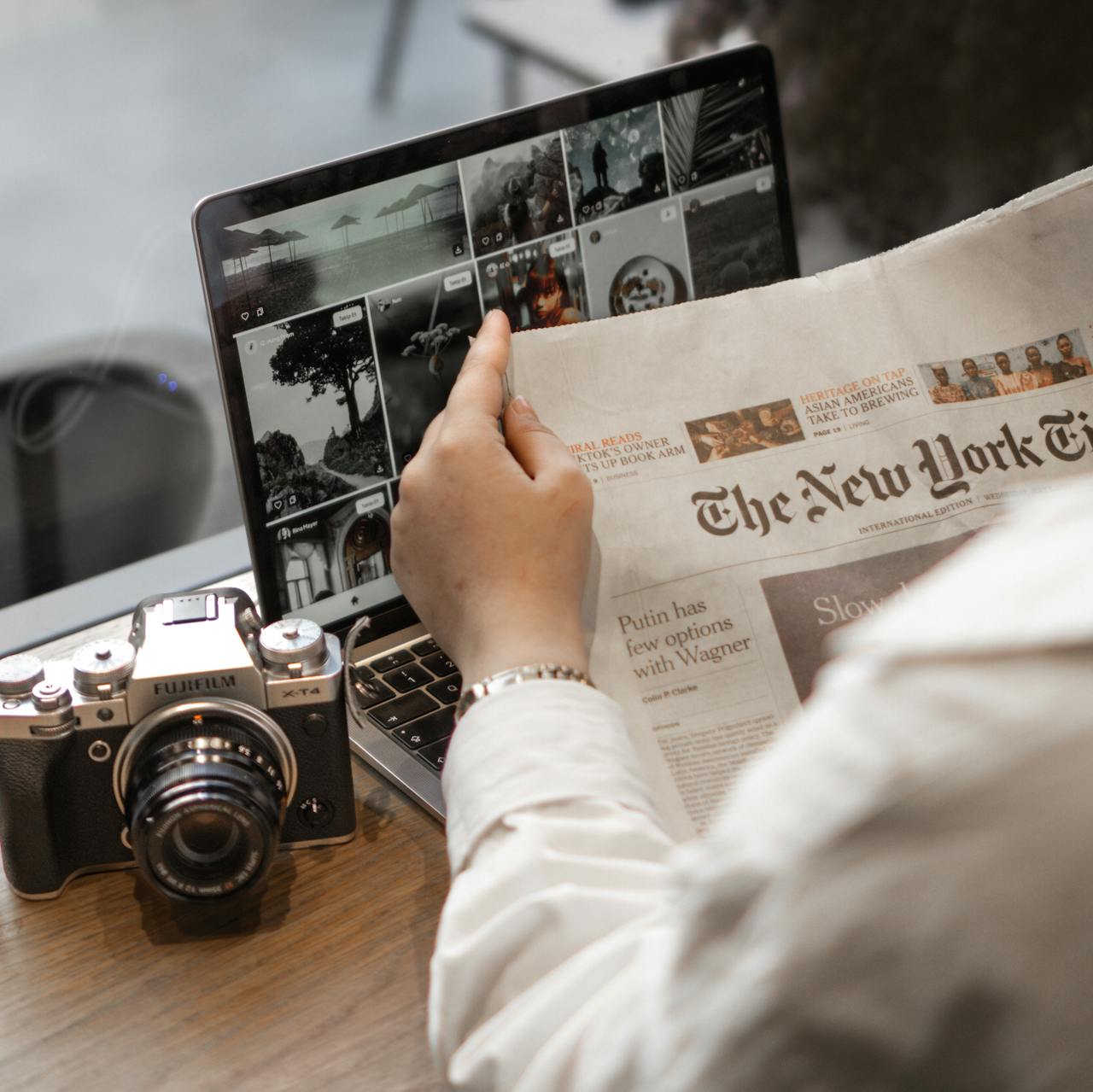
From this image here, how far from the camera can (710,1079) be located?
0.24 meters

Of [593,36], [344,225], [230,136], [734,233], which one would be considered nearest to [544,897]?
[344,225]

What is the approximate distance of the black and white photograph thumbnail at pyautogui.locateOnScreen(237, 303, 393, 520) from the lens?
23.5 inches

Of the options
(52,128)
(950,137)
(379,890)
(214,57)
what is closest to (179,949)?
(379,890)

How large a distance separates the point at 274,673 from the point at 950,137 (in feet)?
3.90

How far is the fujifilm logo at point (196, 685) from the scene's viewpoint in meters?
0.52

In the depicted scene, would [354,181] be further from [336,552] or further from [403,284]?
[336,552]

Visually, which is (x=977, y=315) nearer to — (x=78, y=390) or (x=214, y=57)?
(x=78, y=390)

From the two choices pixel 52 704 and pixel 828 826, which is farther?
pixel 52 704

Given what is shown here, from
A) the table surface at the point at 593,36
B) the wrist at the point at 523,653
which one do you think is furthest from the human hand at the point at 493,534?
the table surface at the point at 593,36

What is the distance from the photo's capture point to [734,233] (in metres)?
0.74

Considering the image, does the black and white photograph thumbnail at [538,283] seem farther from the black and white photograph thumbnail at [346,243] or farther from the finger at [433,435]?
the finger at [433,435]

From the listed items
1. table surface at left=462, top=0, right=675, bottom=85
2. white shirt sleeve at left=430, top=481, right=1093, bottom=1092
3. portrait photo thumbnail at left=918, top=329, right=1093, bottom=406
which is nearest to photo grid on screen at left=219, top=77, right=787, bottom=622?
portrait photo thumbnail at left=918, top=329, right=1093, bottom=406

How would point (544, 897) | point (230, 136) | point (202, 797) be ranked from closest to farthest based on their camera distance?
1. point (544, 897)
2. point (202, 797)
3. point (230, 136)

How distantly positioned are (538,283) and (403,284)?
8cm
